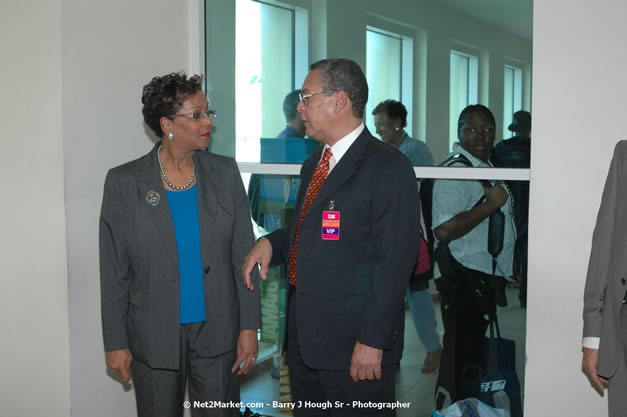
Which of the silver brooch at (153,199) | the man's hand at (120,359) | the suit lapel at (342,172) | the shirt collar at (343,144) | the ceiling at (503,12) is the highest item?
the ceiling at (503,12)

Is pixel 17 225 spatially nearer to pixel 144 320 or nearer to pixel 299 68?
pixel 144 320

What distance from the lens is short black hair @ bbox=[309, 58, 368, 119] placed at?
2238 mm

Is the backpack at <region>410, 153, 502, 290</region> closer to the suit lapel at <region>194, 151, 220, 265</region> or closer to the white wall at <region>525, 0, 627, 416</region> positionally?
the white wall at <region>525, 0, 627, 416</region>

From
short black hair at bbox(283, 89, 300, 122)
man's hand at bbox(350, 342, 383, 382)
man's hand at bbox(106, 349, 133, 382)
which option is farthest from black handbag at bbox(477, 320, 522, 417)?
man's hand at bbox(106, 349, 133, 382)

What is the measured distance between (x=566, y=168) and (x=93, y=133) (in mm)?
2238

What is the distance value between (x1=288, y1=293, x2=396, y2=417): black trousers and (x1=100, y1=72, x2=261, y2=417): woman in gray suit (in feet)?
1.08

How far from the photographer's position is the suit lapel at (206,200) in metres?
2.51

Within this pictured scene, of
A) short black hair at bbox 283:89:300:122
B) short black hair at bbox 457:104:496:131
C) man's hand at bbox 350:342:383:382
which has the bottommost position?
man's hand at bbox 350:342:383:382

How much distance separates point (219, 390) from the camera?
8.31 ft

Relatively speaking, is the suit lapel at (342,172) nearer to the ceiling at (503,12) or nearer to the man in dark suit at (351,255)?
the man in dark suit at (351,255)

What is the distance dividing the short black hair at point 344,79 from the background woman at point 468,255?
3.00 feet

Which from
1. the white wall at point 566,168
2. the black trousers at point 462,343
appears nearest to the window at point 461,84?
the white wall at point 566,168

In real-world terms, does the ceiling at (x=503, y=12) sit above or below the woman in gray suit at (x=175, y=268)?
above

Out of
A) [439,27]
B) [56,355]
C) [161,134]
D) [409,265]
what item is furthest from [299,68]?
[56,355]
